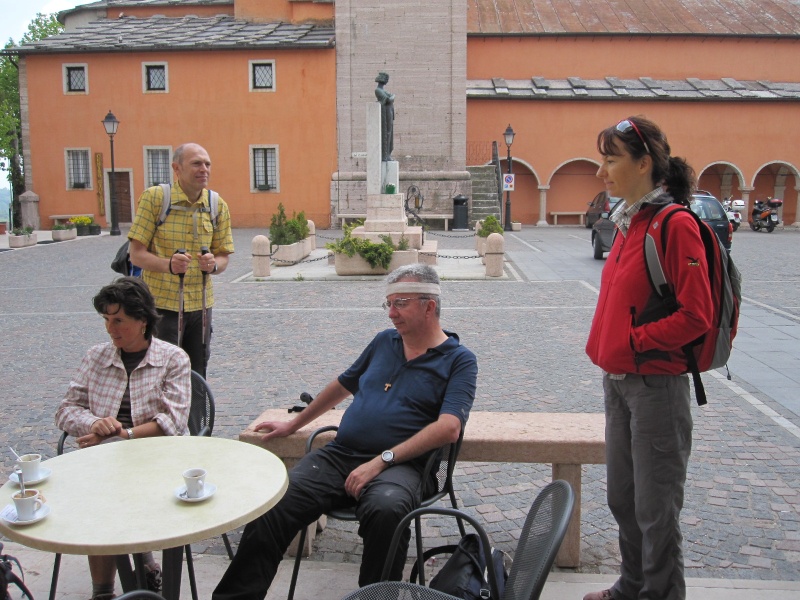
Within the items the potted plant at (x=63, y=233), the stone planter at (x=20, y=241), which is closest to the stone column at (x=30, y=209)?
the potted plant at (x=63, y=233)

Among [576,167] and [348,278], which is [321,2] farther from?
[348,278]

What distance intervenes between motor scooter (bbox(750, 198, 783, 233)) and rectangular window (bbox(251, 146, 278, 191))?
61.6 feet

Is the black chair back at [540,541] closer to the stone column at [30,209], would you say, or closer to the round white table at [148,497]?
the round white table at [148,497]

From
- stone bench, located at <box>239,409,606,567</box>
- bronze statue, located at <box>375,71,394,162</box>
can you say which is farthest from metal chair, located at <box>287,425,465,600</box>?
bronze statue, located at <box>375,71,394,162</box>

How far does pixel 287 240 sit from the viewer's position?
56.6 feet

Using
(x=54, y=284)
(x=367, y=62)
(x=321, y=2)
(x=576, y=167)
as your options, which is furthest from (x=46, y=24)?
(x=54, y=284)

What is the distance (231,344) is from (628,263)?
669cm

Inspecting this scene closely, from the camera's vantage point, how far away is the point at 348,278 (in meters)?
14.5

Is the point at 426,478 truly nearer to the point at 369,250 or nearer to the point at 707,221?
the point at 369,250

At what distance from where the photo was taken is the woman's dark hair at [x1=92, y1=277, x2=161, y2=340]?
3.37 m

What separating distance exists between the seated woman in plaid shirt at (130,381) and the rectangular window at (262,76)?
3000 cm

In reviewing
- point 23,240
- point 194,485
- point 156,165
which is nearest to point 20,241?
point 23,240

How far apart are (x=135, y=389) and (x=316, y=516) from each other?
98cm

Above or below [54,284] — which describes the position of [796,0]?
above
